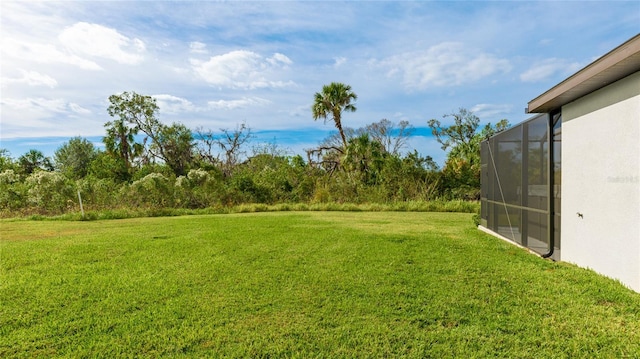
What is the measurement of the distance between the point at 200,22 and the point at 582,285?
28.1ft

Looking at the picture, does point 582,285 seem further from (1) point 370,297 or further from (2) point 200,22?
(2) point 200,22

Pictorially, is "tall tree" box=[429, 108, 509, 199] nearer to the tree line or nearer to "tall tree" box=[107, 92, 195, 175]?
the tree line

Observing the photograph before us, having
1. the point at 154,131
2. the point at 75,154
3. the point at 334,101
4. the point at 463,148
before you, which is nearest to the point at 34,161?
the point at 75,154

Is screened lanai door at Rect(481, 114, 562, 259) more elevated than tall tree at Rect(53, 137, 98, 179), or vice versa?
tall tree at Rect(53, 137, 98, 179)

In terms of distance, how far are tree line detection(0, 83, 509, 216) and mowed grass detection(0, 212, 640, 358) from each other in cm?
776

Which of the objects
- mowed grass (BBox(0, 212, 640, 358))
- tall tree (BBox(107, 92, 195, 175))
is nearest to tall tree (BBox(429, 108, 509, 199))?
mowed grass (BBox(0, 212, 640, 358))

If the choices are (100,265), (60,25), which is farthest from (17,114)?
(100,265)

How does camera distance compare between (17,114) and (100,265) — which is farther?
(17,114)

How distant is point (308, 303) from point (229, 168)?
19446 millimetres

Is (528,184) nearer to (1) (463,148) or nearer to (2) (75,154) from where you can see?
(1) (463,148)

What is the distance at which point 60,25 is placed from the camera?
7.29 m

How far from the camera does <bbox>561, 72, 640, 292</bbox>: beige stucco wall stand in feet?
11.7

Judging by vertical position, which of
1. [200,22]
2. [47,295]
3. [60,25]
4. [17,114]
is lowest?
[47,295]

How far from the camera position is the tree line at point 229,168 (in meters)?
12.9
